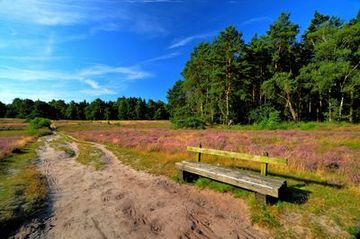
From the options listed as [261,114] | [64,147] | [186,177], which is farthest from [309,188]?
[261,114]

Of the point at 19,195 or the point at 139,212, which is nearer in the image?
the point at 139,212

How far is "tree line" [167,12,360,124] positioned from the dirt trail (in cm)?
2981

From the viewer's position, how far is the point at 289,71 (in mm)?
37094

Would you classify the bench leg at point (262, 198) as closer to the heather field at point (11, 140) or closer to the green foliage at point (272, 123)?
the heather field at point (11, 140)

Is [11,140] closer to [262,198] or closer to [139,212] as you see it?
[139,212]

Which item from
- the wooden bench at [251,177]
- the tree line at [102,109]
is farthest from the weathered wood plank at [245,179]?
the tree line at [102,109]

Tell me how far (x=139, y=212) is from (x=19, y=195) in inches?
156

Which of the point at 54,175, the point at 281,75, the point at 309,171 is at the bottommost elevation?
the point at 54,175

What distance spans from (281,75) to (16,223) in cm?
3452

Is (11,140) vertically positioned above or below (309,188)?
below

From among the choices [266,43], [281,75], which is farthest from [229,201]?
[266,43]

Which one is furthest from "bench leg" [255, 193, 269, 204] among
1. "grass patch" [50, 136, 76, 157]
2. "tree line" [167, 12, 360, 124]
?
"tree line" [167, 12, 360, 124]

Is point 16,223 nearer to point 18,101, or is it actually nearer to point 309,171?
point 309,171

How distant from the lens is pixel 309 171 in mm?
7762
